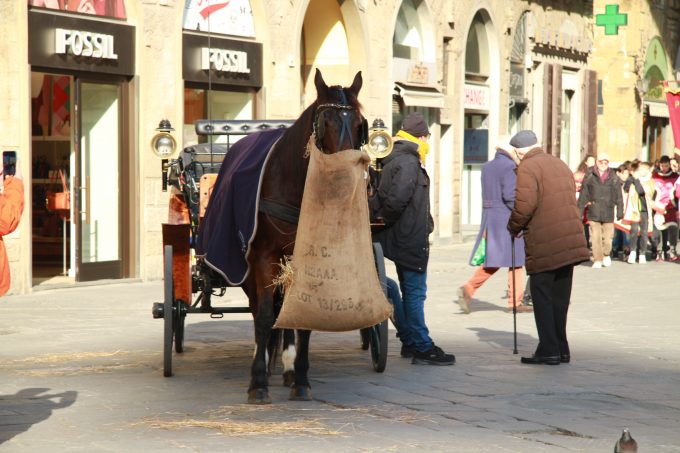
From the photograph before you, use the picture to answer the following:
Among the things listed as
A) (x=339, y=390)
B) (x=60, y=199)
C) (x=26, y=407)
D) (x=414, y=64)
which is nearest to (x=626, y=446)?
(x=339, y=390)

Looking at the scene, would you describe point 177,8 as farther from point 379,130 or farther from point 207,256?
point 207,256

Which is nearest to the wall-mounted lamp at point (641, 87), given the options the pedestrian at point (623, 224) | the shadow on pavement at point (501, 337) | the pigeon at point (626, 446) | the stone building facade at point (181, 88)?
the stone building facade at point (181, 88)

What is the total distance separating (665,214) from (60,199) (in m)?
11.0

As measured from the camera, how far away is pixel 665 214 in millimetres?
23750

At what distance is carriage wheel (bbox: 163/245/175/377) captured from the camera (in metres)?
9.52

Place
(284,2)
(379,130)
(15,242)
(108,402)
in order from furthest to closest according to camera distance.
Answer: (284,2), (15,242), (379,130), (108,402)

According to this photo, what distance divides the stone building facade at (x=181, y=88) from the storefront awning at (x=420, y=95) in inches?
1.6

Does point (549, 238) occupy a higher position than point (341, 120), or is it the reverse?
point (341, 120)

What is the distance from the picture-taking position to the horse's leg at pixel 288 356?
Result: 916 centimetres

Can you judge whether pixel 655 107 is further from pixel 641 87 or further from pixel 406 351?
pixel 406 351

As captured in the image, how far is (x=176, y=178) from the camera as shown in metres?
10.9

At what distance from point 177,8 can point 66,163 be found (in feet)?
8.78

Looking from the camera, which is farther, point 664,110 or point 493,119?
point 664,110

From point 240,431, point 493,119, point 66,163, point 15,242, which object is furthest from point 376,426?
point 493,119
